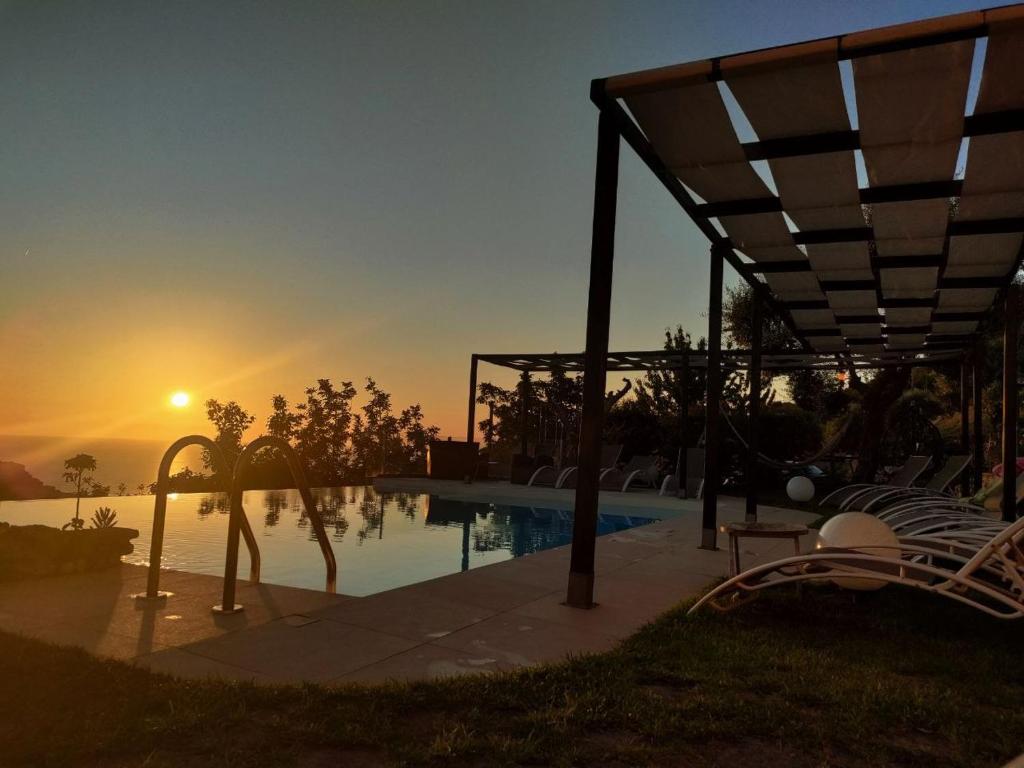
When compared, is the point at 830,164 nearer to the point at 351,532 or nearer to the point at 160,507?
the point at 160,507

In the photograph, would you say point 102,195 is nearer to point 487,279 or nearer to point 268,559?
point 268,559

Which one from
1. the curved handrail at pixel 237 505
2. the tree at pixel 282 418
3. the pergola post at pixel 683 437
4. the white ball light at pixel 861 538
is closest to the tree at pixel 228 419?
the tree at pixel 282 418

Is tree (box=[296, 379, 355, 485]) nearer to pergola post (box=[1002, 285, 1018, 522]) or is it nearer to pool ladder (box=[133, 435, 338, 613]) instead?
pool ladder (box=[133, 435, 338, 613])

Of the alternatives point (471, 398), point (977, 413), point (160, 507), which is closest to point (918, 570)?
point (160, 507)

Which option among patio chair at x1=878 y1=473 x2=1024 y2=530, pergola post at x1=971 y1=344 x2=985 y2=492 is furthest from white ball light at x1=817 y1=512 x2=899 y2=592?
pergola post at x1=971 y1=344 x2=985 y2=492

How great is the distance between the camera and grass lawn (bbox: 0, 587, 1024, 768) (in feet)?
7.33

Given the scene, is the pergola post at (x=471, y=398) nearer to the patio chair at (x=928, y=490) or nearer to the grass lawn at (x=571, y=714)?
the patio chair at (x=928, y=490)

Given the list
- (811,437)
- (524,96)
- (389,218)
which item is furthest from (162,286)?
(811,437)

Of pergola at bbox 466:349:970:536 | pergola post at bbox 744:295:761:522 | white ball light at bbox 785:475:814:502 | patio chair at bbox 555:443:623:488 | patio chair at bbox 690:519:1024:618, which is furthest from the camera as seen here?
patio chair at bbox 555:443:623:488

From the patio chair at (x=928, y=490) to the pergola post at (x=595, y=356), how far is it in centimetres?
626

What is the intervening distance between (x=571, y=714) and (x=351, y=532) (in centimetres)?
714

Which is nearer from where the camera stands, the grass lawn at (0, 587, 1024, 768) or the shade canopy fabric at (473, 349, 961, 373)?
the grass lawn at (0, 587, 1024, 768)

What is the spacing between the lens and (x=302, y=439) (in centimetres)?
1825

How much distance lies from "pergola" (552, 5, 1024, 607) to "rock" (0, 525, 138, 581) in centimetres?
340
